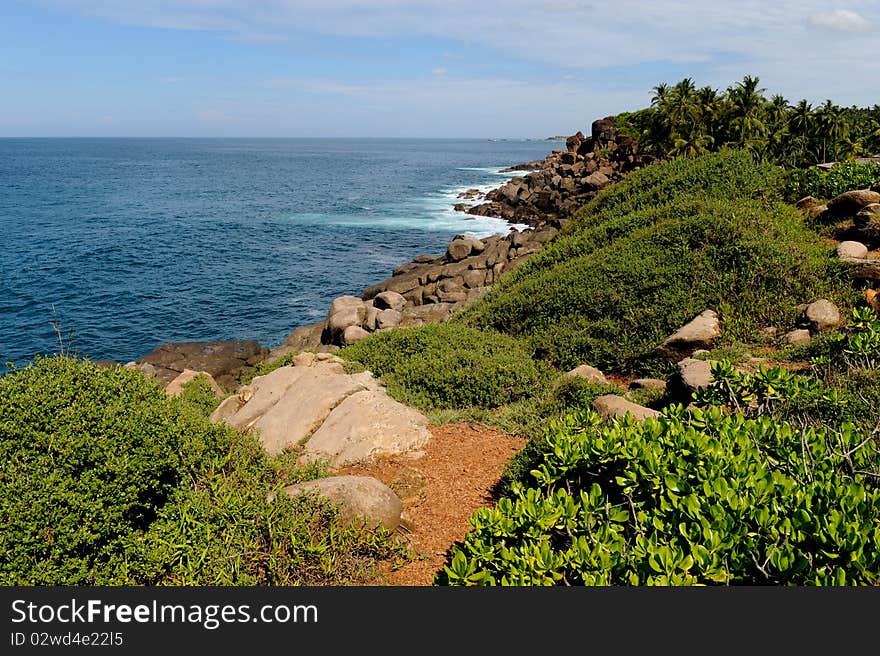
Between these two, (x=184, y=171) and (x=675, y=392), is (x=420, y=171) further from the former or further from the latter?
(x=675, y=392)

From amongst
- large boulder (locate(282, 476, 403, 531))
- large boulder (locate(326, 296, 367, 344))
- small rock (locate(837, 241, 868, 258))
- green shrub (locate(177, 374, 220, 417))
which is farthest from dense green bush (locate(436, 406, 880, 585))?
large boulder (locate(326, 296, 367, 344))

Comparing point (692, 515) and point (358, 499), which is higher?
point (692, 515)

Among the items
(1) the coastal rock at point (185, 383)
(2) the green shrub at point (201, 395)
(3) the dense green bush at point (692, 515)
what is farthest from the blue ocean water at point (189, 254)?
(3) the dense green bush at point (692, 515)

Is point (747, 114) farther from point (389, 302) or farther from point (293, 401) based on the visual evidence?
point (293, 401)

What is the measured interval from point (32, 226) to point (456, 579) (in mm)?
67588

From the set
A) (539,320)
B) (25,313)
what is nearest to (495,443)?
(539,320)

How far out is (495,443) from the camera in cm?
Answer: 956

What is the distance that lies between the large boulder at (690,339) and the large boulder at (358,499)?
8493mm

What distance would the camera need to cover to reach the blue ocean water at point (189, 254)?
3141 cm

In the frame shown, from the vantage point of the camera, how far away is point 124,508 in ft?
19.2

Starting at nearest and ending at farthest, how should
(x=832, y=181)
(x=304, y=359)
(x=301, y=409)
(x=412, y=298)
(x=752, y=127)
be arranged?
(x=301, y=409)
(x=304, y=359)
(x=832, y=181)
(x=412, y=298)
(x=752, y=127)

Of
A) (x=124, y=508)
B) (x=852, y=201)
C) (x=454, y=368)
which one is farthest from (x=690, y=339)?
(x=124, y=508)

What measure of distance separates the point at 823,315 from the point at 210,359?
78.3 ft

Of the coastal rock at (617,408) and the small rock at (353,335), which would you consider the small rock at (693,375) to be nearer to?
the coastal rock at (617,408)
